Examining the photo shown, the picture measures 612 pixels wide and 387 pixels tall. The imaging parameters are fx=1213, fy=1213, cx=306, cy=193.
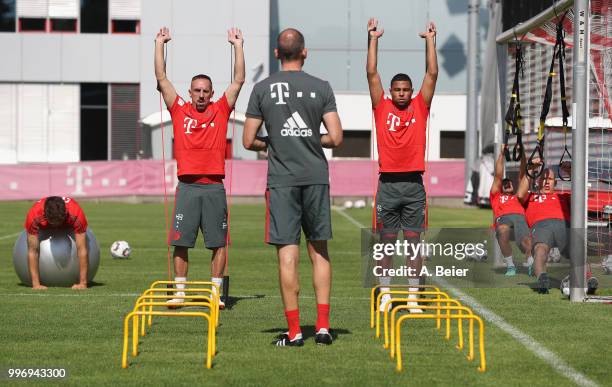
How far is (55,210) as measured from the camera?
481 inches

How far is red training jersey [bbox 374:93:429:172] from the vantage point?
417 inches

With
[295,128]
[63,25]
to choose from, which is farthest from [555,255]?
[63,25]

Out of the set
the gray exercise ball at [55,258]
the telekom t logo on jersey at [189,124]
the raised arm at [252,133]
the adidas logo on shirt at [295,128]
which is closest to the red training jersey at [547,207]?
the telekom t logo on jersey at [189,124]

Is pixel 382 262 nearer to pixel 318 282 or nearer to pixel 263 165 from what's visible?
pixel 318 282

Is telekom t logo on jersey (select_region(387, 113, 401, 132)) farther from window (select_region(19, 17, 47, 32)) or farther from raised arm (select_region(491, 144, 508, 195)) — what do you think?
window (select_region(19, 17, 47, 32))

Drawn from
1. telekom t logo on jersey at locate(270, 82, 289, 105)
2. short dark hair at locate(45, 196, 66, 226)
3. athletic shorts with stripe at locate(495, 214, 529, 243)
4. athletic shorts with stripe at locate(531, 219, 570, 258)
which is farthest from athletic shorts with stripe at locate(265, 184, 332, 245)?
athletic shorts with stripe at locate(495, 214, 529, 243)

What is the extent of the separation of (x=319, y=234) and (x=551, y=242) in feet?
16.1

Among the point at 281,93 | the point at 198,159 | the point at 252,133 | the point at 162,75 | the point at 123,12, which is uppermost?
the point at 123,12

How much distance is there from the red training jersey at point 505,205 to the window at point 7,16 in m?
38.7

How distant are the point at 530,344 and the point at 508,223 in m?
5.70

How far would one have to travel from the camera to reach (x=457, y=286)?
43.3 ft

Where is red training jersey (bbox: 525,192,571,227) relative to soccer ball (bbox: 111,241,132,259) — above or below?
above

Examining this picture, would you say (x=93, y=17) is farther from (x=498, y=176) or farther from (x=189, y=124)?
(x=189, y=124)

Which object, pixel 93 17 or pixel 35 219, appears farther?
pixel 93 17
